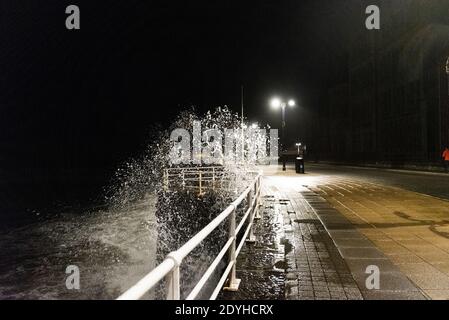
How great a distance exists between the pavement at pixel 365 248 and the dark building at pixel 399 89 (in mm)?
22072

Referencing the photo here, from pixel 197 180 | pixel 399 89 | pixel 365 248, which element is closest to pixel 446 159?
pixel 399 89

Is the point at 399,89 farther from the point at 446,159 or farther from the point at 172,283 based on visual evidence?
the point at 172,283

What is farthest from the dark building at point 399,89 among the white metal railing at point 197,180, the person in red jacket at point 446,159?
the white metal railing at point 197,180

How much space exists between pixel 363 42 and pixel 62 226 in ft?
152

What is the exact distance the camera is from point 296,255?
6.79 meters

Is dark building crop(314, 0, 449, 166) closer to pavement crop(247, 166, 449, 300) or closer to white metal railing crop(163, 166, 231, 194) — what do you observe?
white metal railing crop(163, 166, 231, 194)

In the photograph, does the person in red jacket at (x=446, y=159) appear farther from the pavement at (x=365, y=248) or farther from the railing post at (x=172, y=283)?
the railing post at (x=172, y=283)

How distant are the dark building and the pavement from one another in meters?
22.1

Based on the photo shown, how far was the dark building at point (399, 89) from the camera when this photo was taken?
34.1 m

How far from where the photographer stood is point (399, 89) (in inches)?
1602

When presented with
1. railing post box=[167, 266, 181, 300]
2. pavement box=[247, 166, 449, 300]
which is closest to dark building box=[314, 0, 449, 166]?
pavement box=[247, 166, 449, 300]

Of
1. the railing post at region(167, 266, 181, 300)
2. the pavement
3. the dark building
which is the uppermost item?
the dark building

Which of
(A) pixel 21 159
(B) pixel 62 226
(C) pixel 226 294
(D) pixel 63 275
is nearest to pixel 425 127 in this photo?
(B) pixel 62 226

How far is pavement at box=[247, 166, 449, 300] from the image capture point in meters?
5.07
